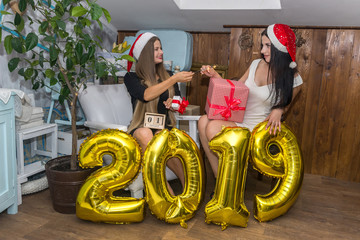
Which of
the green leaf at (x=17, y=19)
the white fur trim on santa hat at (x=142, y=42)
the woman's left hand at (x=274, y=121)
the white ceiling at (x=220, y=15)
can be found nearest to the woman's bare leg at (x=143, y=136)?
the white fur trim on santa hat at (x=142, y=42)

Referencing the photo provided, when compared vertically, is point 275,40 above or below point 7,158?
above

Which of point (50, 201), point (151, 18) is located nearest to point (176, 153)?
point (50, 201)

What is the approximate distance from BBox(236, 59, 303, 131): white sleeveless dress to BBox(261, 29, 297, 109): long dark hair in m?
0.05

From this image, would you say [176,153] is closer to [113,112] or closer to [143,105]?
[143,105]

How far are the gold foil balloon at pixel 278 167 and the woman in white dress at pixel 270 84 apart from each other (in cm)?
8

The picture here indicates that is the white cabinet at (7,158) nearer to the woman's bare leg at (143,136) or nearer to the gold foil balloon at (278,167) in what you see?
the woman's bare leg at (143,136)

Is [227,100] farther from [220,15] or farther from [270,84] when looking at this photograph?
[220,15]

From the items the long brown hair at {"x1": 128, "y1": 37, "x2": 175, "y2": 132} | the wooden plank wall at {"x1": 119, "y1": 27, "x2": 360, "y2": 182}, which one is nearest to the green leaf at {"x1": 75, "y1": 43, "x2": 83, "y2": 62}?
the long brown hair at {"x1": 128, "y1": 37, "x2": 175, "y2": 132}

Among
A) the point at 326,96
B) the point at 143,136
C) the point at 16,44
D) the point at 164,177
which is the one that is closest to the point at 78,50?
the point at 16,44

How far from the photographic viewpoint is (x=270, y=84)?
2.09 metres

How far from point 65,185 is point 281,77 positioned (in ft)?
4.80

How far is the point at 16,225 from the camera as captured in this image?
1.78 m

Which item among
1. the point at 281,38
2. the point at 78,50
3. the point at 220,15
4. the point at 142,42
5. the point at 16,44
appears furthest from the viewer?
the point at 220,15

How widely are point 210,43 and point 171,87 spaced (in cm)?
105
